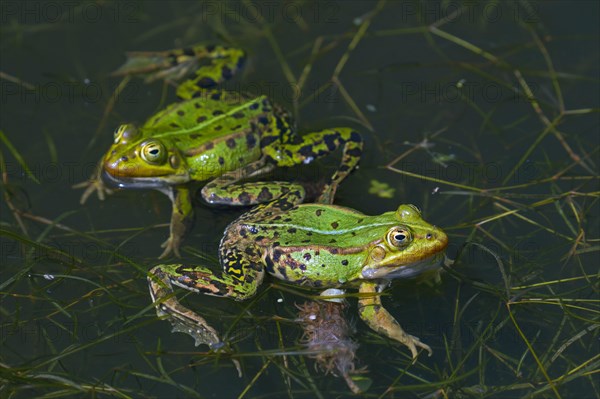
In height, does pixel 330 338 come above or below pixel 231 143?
below

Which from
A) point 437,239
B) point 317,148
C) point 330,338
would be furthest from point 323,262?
point 317,148

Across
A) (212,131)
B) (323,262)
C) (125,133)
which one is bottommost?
(323,262)

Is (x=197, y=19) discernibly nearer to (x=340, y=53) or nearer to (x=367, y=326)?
(x=340, y=53)

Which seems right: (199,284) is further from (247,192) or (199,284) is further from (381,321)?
(381,321)

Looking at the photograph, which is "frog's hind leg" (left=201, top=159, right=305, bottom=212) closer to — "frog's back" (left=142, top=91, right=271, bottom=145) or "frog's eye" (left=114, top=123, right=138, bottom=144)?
"frog's back" (left=142, top=91, right=271, bottom=145)

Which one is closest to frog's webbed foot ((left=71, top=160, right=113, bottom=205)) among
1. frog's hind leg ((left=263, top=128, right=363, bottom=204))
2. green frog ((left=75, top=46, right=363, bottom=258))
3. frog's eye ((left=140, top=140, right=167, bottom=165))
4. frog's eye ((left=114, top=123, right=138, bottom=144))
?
green frog ((left=75, top=46, right=363, bottom=258))
